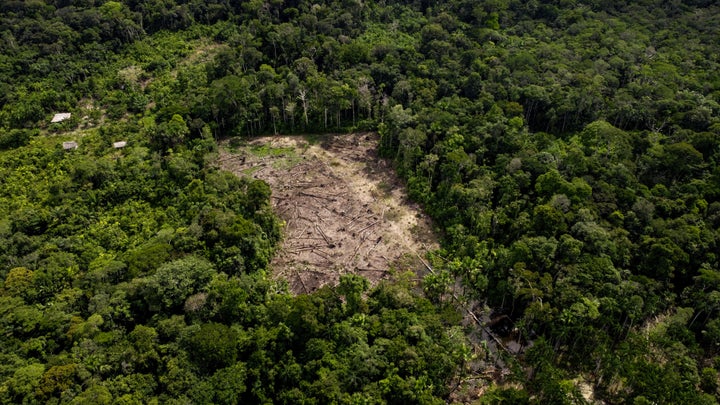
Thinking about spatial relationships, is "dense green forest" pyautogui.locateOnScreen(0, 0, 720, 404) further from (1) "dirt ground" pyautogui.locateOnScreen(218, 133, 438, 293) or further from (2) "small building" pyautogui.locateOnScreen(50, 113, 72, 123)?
(1) "dirt ground" pyautogui.locateOnScreen(218, 133, 438, 293)

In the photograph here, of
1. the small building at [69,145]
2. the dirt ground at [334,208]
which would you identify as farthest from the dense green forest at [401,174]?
the dirt ground at [334,208]

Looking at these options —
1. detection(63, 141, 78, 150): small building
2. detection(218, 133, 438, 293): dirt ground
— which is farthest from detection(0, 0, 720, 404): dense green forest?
detection(218, 133, 438, 293): dirt ground

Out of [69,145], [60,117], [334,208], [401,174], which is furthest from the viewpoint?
[60,117]

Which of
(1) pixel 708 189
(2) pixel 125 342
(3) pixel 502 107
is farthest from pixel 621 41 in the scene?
(2) pixel 125 342

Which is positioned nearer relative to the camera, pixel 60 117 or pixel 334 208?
pixel 334 208

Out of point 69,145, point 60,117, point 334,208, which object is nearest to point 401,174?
point 334,208

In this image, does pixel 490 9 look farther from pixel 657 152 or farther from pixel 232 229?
pixel 232 229

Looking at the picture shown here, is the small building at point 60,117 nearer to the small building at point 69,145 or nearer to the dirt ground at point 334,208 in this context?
the small building at point 69,145

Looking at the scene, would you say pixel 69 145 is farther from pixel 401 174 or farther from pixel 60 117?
pixel 401 174
